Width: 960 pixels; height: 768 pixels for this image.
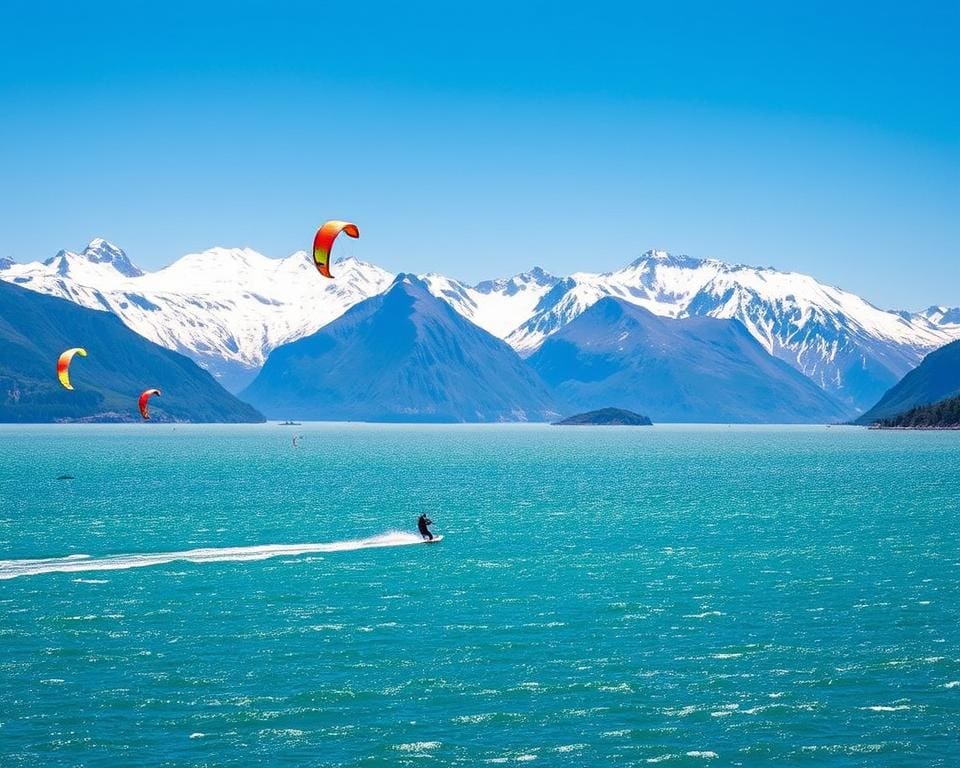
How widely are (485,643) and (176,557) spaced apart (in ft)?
105

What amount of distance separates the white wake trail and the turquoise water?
20.7 inches

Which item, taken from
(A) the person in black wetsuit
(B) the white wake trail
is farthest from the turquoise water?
(A) the person in black wetsuit

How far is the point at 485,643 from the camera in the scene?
1962 inches

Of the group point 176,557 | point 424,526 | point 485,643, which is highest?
point 424,526

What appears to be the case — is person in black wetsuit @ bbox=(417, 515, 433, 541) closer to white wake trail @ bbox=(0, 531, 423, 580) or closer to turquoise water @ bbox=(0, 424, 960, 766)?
white wake trail @ bbox=(0, 531, 423, 580)

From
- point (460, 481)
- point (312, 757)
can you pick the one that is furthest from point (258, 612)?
point (460, 481)

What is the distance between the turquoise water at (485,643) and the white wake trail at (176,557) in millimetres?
525

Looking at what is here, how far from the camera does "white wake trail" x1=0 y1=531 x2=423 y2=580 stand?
230 ft

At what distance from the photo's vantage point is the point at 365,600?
2388 inches

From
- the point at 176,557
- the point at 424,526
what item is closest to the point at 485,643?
the point at 176,557

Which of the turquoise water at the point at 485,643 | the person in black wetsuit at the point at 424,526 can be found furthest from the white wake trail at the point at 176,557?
the person in black wetsuit at the point at 424,526

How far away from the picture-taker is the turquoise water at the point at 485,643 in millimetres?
36594

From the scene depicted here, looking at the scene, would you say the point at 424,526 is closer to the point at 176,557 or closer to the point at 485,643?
the point at 176,557

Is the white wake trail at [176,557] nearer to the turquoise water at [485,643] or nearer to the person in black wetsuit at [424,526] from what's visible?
the turquoise water at [485,643]
